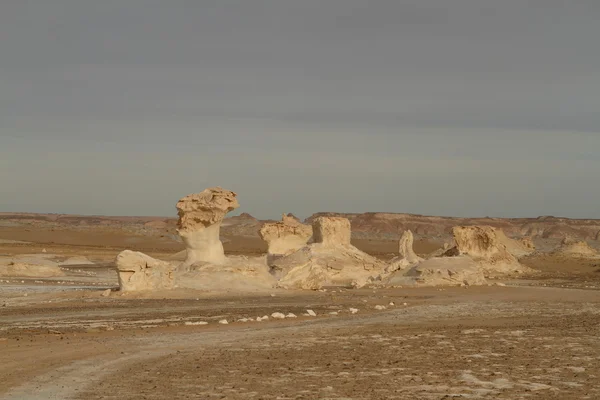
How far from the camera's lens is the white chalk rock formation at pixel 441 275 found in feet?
112

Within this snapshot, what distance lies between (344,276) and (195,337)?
73.4 feet

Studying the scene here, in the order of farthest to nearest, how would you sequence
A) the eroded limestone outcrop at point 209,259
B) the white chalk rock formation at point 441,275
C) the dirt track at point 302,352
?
1. the white chalk rock formation at point 441,275
2. the eroded limestone outcrop at point 209,259
3. the dirt track at point 302,352

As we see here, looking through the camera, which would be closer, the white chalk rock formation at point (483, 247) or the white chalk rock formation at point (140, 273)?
the white chalk rock formation at point (140, 273)

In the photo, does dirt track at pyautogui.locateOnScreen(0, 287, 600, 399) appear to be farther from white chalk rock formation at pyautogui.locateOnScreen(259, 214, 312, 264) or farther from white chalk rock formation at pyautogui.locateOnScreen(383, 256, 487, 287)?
white chalk rock formation at pyautogui.locateOnScreen(259, 214, 312, 264)

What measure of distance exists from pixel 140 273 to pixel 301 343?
1369cm

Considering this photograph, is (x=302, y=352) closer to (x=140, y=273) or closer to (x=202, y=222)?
(x=140, y=273)

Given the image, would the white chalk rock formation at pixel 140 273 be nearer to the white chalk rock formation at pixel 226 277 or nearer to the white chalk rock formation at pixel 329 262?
the white chalk rock formation at pixel 226 277

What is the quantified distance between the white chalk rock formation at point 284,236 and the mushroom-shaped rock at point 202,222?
979 centimetres

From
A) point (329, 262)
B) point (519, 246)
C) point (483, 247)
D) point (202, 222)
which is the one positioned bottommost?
point (329, 262)

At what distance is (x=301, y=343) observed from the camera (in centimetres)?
1522

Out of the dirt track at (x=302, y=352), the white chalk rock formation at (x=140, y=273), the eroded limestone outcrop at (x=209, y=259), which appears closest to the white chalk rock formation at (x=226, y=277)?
the eroded limestone outcrop at (x=209, y=259)

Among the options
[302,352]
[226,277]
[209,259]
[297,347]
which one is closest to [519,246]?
[209,259]

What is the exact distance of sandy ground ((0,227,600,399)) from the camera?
10547mm

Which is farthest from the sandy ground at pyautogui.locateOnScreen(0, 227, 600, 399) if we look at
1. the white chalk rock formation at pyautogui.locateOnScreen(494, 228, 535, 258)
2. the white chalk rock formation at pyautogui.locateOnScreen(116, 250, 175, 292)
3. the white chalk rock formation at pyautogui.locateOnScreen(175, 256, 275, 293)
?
the white chalk rock formation at pyautogui.locateOnScreen(494, 228, 535, 258)
